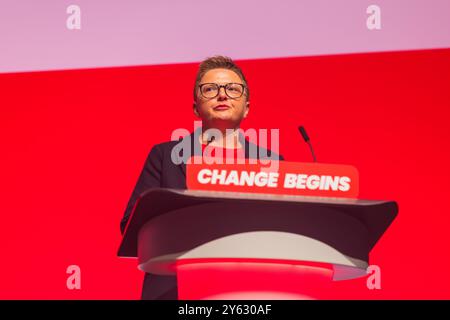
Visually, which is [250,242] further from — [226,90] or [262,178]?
[226,90]

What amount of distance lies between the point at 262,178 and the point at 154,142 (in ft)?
5.59

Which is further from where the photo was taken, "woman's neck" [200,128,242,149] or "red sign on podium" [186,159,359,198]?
"woman's neck" [200,128,242,149]

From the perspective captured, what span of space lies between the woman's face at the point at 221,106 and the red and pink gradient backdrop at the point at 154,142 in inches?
36.0

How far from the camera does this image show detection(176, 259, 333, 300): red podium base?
138 cm

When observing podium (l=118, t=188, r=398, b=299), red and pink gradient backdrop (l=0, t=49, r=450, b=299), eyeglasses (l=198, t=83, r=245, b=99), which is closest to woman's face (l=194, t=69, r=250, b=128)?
eyeglasses (l=198, t=83, r=245, b=99)

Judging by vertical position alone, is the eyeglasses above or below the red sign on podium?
above

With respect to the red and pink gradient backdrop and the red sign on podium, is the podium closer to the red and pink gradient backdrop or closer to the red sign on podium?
the red sign on podium

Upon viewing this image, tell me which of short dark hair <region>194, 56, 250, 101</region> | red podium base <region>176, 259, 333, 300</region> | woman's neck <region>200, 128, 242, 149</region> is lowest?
red podium base <region>176, 259, 333, 300</region>

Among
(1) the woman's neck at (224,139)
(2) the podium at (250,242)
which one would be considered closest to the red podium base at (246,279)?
(2) the podium at (250,242)

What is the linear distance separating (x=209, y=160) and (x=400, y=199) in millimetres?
1720

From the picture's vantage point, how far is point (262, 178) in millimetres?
1376

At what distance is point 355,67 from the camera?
3.13 m

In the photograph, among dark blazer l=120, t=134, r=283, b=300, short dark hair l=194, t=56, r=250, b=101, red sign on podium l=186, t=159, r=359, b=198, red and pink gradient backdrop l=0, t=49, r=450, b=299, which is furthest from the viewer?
red and pink gradient backdrop l=0, t=49, r=450, b=299

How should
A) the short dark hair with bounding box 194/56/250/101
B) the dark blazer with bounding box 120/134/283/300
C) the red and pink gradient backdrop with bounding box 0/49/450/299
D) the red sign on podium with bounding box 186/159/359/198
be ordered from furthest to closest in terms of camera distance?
1. the red and pink gradient backdrop with bounding box 0/49/450/299
2. the short dark hair with bounding box 194/56/250/101
3. the dark blazer with bounding box 120/134/283/300
4. the red sign on podium with bounding box 186/159/359/198
